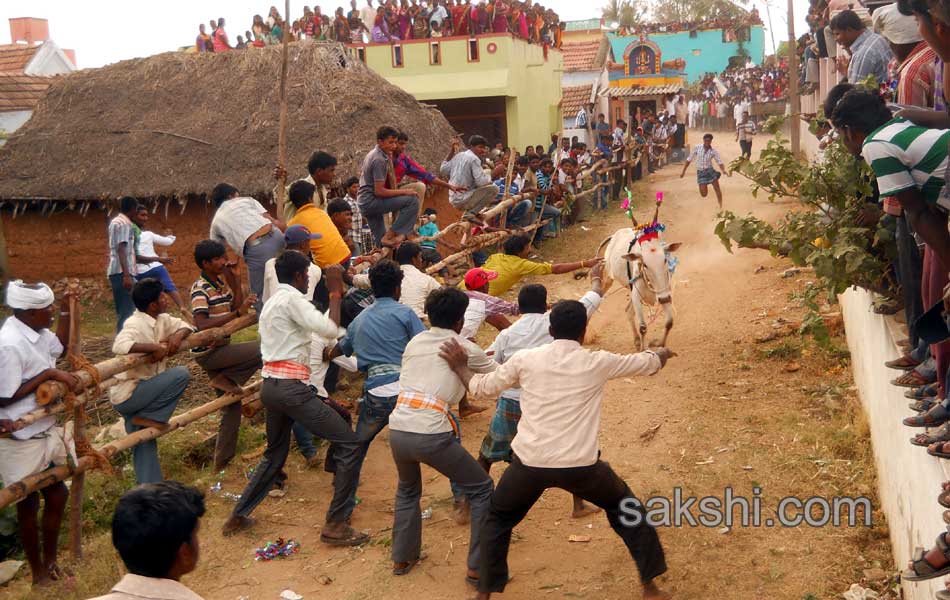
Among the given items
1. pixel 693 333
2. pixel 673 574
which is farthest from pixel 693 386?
pixel 673 574

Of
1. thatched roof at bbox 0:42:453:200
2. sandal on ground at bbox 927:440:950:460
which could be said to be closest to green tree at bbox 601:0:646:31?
thatched roof at bbox 0:42:453:200

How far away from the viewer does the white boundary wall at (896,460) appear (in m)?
4.18

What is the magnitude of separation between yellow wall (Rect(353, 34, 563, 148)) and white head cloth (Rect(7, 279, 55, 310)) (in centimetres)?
1915

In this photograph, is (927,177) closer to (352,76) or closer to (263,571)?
(263,571)

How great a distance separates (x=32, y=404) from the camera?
568cm

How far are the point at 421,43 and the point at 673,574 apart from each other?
818 inches

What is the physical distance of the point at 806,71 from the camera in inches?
659

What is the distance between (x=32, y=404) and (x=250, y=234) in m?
2.59

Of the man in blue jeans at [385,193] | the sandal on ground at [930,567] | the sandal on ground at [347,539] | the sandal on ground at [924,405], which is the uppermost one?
the man in blue jeans at [385,193]

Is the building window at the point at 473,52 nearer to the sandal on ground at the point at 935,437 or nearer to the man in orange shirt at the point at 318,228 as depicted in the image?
the man in orange shirt at the point at 318,228

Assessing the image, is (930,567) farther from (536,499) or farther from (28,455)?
(28,455)

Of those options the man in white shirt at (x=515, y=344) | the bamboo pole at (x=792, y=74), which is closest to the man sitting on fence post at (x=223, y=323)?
the man in white shirt at (x=515, y=344)

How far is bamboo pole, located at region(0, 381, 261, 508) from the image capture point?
5.61 m

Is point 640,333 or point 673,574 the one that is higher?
point 640,333
